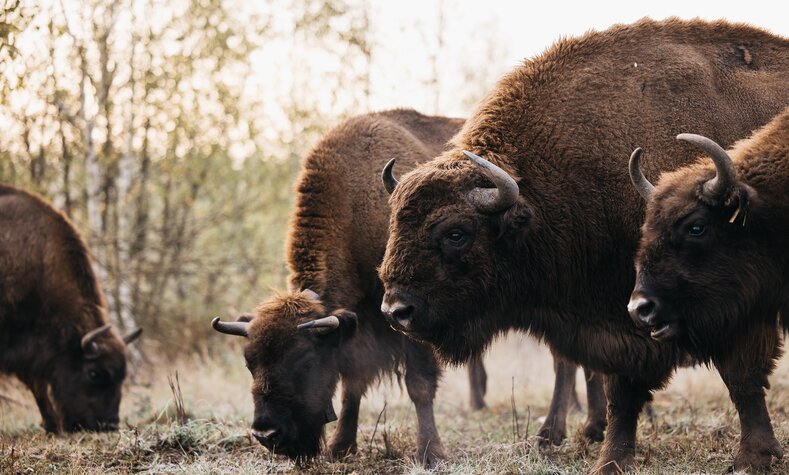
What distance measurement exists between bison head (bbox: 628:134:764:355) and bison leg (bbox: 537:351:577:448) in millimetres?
2253

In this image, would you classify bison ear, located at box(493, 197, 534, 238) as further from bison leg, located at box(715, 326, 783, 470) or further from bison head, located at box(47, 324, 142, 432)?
bison head, located at box(47, 324, 142, 432)

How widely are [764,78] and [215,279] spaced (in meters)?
11.2

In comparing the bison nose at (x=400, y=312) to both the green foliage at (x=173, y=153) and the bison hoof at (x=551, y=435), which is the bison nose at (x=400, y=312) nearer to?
the bison hoof at (x=551, y=435)

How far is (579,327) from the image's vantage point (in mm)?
6008

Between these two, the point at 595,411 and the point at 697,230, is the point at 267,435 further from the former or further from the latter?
the point at 697,230

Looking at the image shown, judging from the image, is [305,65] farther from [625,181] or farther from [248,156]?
[625,181]

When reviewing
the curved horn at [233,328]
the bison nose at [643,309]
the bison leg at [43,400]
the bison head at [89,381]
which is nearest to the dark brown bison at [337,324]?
the curved horn at [233,328]

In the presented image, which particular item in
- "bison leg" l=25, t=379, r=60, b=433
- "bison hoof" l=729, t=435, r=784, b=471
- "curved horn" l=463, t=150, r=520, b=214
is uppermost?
"curved horn" l=463, t=150, r=520, b=214

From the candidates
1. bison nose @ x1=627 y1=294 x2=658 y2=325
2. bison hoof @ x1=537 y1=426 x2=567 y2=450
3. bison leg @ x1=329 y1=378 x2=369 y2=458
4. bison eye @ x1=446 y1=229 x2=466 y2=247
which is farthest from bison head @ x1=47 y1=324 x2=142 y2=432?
bison nose @ x1=627 y1=294 x2=658 y2=325

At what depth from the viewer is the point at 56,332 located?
375 inches

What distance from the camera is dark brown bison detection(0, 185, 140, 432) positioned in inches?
368

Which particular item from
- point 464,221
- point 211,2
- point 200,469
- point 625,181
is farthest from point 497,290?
point 211,2

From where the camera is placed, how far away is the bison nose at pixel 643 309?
16.5 feet

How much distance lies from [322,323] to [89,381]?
3.92 m
